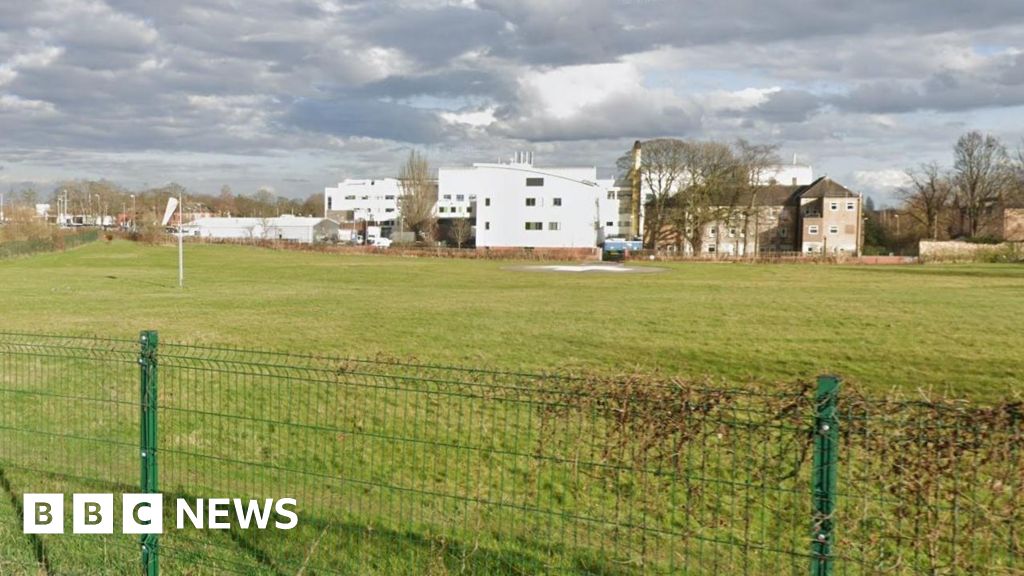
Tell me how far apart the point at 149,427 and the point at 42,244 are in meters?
70.0

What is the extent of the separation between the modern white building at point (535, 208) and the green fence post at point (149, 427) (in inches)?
3381

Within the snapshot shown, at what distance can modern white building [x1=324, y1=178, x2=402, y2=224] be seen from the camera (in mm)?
149500

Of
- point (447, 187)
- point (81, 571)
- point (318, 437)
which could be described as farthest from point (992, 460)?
point (447, 187)

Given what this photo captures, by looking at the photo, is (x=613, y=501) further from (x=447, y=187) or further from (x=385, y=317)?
(x=447, y=187)

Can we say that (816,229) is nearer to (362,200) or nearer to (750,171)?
(750,171)

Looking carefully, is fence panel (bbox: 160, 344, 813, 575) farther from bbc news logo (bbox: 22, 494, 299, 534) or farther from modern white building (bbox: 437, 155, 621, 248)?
modern white building (bbox: 437, 155, 621, 248)

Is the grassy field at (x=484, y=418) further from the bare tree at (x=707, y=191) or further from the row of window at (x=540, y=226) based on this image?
the row of window at (x=540, y=226)

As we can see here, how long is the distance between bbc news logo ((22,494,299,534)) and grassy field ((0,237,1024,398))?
4469mm

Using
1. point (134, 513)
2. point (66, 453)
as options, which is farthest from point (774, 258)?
point (134, 513)

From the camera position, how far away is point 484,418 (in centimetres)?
1054

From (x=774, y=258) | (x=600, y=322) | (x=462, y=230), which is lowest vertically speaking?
(x=600, y=322)

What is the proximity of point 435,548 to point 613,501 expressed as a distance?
8.54ft

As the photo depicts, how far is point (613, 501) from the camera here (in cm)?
823

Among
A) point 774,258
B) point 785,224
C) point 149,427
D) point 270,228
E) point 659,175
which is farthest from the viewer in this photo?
point 270,228
